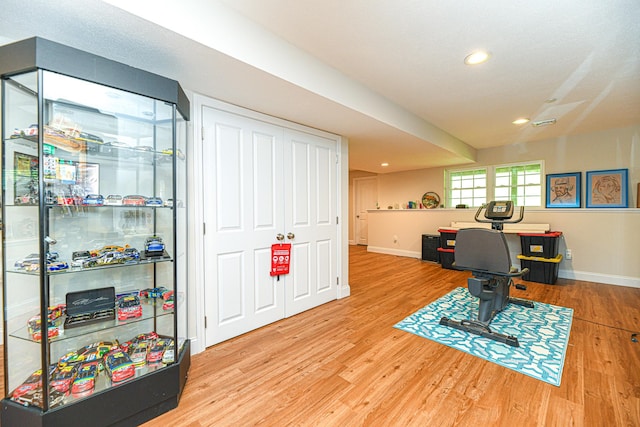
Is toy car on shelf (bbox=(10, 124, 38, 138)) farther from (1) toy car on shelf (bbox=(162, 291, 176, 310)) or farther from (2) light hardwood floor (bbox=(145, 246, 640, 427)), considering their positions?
(2) light hardwood floor (bbox=(145, 246, 640, 427))

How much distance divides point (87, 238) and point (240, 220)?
111 cm

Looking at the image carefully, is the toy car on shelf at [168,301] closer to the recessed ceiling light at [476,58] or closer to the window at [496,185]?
the recessed ceiling light at [476,58]

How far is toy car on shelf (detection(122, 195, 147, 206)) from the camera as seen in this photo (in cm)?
164

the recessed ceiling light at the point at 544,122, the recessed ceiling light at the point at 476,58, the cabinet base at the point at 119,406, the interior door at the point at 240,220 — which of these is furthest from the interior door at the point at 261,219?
the recessed ceiling light at the point at 544,122

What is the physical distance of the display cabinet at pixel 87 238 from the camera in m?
1.30

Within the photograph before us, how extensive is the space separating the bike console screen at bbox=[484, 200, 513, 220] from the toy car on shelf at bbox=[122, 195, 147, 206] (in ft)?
11.2

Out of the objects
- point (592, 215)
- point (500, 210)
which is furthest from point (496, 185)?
point (500, 210)

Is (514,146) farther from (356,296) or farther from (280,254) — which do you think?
(280,254)

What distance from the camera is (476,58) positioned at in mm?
2148

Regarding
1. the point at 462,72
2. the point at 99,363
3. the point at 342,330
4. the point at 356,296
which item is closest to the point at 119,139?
the point at 99,363

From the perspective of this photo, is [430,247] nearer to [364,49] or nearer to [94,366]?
[364,49]

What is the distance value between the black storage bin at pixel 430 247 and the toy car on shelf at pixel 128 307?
537cm

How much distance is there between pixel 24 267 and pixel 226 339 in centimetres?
152

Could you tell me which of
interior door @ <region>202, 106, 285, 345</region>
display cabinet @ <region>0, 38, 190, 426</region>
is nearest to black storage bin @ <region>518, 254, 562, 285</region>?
interior door @ <region>202, 106, 285, 345</region>
